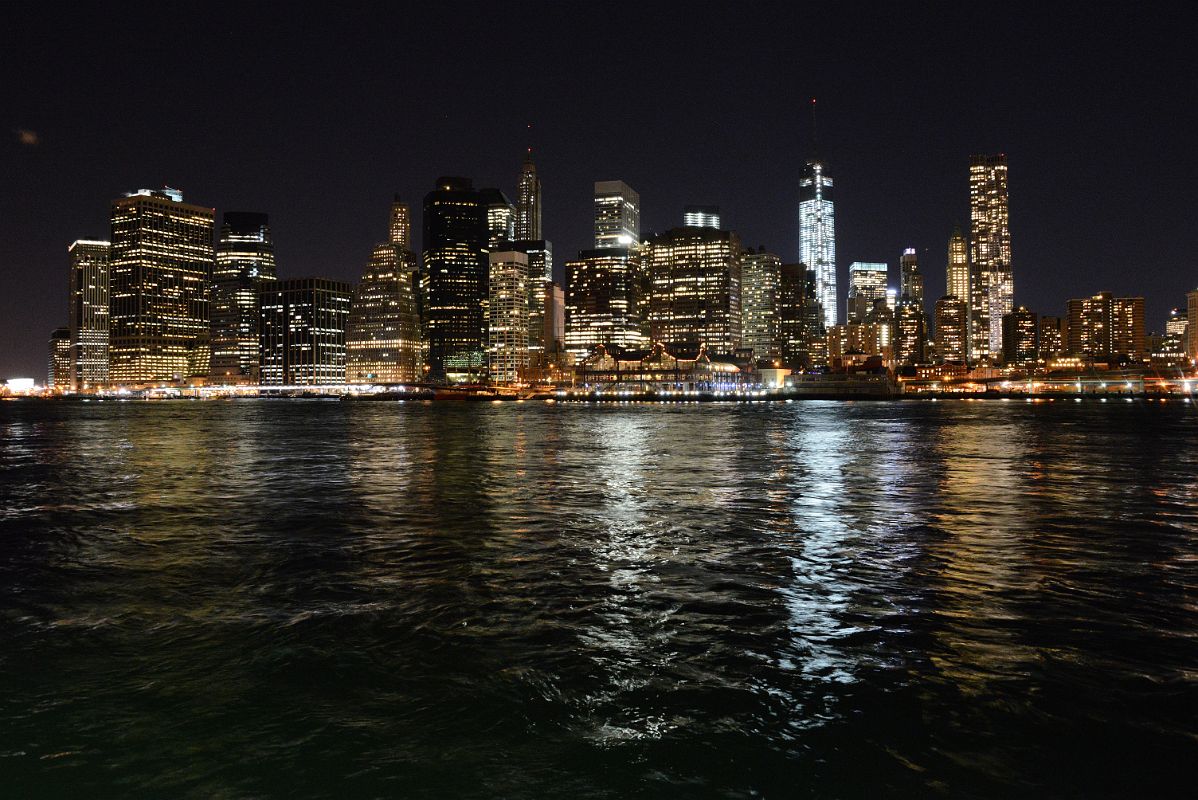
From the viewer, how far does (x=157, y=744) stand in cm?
874

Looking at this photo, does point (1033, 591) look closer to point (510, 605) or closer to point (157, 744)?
point (510, 605)

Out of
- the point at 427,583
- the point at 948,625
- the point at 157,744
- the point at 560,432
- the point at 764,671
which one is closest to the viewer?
the point at 157,744

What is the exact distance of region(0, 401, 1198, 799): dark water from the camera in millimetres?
8266

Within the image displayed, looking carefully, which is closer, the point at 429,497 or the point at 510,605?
the point at 510,605

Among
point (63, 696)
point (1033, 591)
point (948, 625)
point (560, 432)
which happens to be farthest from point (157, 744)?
point (560, 432)

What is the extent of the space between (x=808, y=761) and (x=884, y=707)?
74.3 inches

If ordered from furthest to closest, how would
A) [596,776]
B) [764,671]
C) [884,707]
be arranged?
1. [764,671]
2. [884,707]
3. [596,776]

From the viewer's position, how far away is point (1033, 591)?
15391mm

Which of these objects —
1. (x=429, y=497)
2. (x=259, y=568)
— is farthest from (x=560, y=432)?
(x=259, y=568)

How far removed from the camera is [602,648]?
11945 millimetres

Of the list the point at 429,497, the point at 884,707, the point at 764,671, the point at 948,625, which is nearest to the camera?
the point at 884,707

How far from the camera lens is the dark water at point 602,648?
827 centimetres

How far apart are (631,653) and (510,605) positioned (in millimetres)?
3555

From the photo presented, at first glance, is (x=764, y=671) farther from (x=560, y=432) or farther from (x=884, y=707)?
(x=560, y=432)
